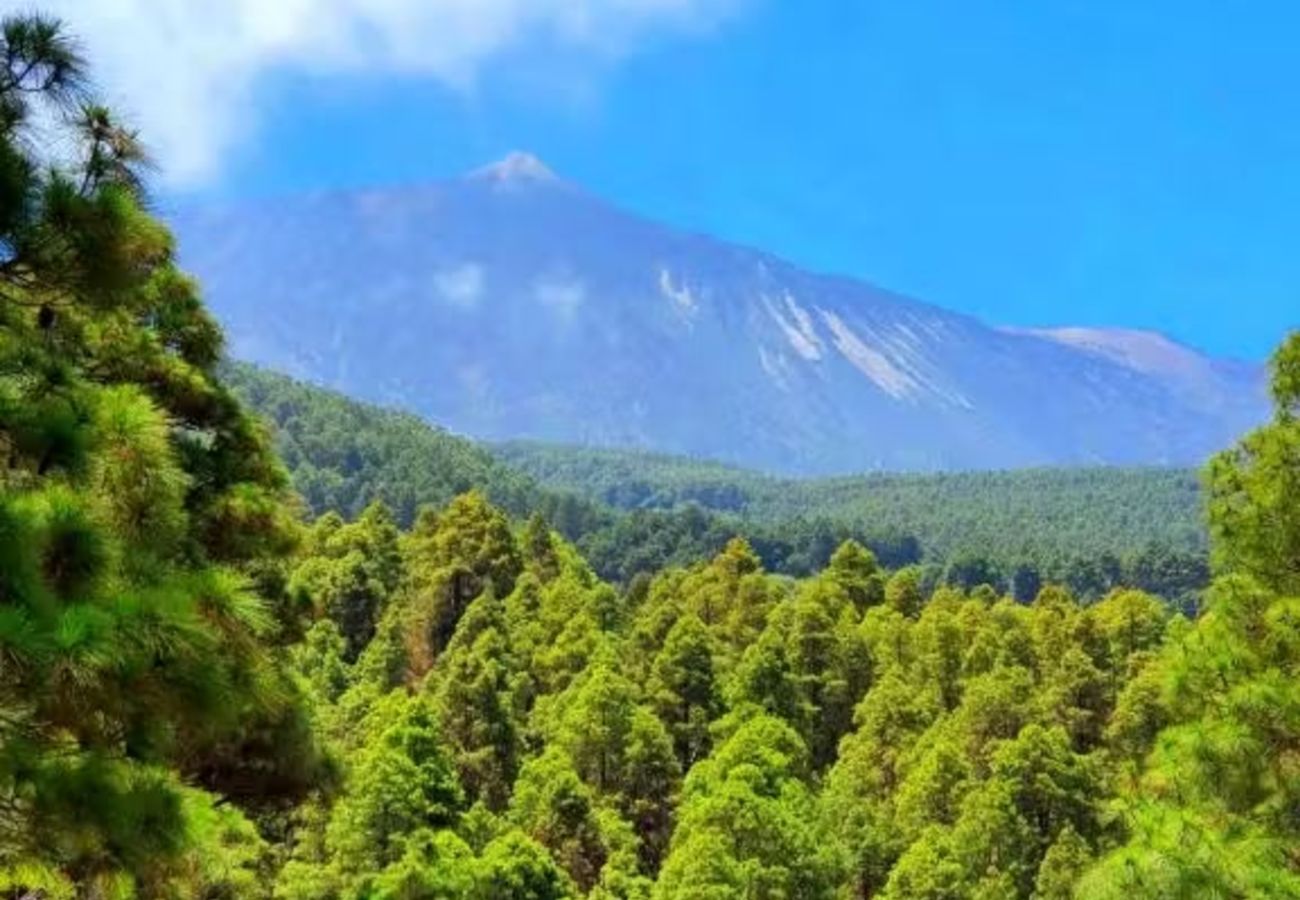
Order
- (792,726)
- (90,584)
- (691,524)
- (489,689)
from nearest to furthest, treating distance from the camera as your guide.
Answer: (90,584), (489,689), (792,726), (691,524)

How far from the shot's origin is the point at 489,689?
30.6 metres

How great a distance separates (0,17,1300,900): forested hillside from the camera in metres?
5.71

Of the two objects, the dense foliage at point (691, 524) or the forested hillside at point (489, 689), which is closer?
the forested hillside at point (489, 689)

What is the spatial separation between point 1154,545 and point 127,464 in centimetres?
11640

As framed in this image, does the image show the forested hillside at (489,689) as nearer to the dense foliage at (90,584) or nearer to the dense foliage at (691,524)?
the dense foliage at (90,584)

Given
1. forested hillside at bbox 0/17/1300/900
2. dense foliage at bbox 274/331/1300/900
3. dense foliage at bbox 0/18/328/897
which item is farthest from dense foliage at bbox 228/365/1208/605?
dense foliage at bbox 0/18/328/897

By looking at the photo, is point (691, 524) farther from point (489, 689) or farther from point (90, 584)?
point (90, 584)

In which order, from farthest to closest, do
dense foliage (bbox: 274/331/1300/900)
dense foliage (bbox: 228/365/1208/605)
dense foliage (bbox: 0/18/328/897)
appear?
dense foliage (bbox: 228/365/1208/605)
dense foliage (bbox: 274/331/1300/900)
dense foliage (bbox: 0/18/328/897)

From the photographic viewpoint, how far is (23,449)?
5992 millimetres

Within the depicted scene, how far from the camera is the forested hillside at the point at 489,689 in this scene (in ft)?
18.7

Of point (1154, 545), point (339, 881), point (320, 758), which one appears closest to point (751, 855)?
point (339, 881)

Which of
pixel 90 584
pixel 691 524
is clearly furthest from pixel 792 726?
pixel 691 524

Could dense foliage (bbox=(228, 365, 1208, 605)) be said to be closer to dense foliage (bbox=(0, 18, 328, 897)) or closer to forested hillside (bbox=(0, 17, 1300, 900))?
forested hillside (bbox=(0, 17, 1300, 900))

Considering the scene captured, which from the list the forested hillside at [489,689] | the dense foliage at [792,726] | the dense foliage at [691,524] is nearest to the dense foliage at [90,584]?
the forested hillside at [489,689]
